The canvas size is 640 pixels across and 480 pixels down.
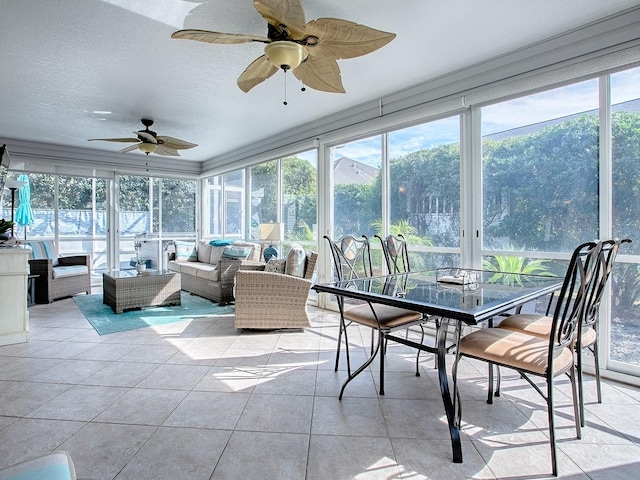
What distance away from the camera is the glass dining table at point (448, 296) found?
1554 mm

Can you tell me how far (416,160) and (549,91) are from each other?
134 cm

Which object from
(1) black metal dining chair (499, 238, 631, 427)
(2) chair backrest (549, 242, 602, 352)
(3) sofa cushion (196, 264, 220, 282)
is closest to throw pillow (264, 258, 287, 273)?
(3) sofa cushion (196, 264, 220, 282)

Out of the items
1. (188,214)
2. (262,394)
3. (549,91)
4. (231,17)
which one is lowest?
(262,394)

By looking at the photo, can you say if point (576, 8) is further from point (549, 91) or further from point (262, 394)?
point (262, 394)

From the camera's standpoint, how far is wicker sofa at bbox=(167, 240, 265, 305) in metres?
4.89

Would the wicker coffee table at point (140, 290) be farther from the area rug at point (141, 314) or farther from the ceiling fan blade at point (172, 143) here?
the ceiling fan blade at point (172, 143)

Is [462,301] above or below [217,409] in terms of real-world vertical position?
above

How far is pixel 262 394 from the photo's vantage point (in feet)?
7.59

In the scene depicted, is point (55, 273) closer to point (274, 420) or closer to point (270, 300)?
point (270, 300)

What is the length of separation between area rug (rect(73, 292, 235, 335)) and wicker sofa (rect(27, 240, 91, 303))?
0.27 meters

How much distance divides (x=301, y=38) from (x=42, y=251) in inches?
217

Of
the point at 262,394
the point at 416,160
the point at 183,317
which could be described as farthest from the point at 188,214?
the point at 262,394

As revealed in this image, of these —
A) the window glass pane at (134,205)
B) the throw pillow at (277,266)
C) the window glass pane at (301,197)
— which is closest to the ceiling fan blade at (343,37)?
the throw pillow at (277,266)

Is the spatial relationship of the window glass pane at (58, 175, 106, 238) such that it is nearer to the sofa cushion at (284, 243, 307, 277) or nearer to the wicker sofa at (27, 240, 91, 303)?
the wicker sofa at (27, 240, 91, 303)
